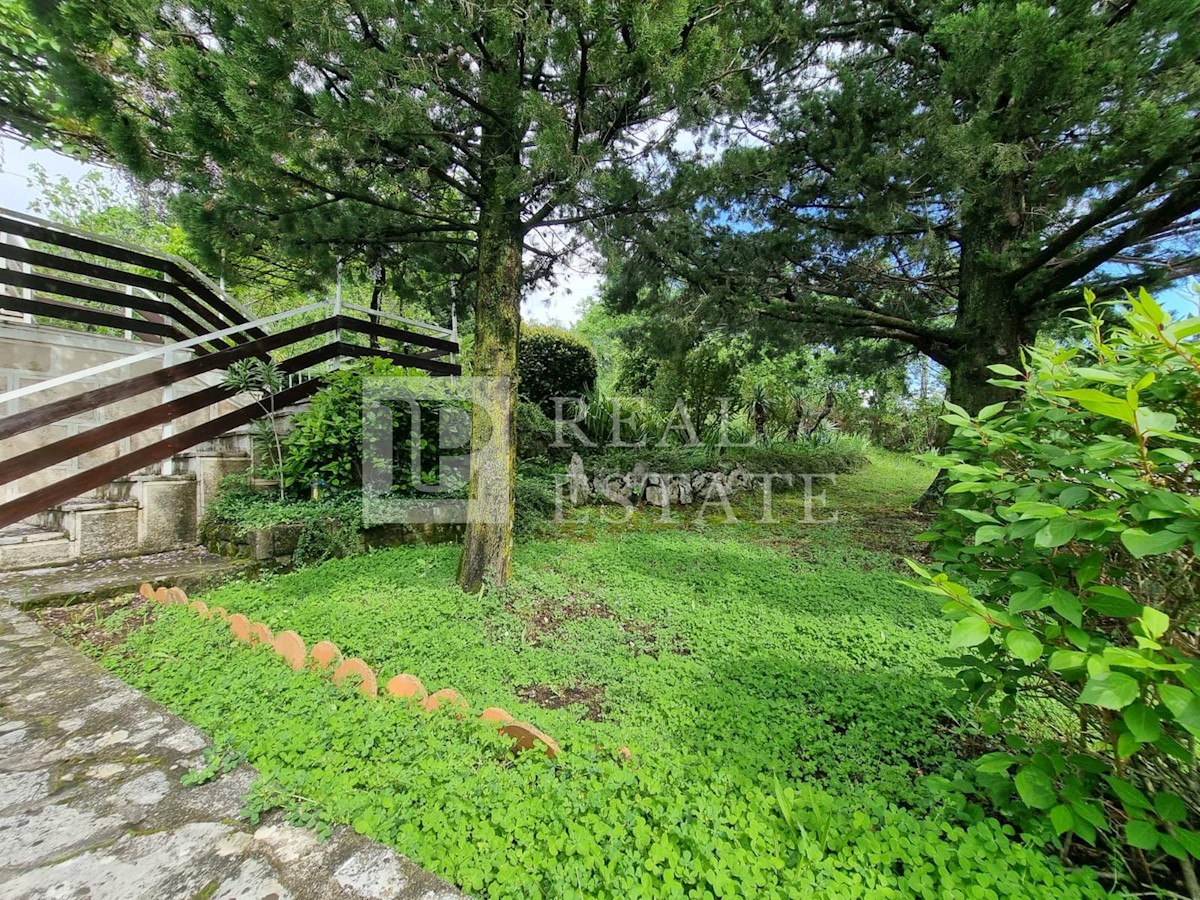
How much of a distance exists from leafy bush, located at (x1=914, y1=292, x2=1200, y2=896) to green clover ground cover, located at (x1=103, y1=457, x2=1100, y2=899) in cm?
22

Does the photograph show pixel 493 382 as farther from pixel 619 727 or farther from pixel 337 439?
pixel 619 727

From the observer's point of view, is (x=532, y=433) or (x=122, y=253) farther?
(x=532, y=433)

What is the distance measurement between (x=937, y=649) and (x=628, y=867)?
2110mm

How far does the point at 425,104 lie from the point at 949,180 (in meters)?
3.48

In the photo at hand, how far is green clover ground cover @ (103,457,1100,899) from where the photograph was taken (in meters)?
1.17

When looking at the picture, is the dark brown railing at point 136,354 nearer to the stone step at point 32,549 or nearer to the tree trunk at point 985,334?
the stone step at point 32,549

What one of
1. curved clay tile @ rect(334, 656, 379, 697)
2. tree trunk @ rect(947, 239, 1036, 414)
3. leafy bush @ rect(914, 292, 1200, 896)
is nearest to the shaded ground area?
curved clay tile @ rect(334, 656, 379, 697)

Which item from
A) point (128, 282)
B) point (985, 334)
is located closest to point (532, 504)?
point (128, 282)

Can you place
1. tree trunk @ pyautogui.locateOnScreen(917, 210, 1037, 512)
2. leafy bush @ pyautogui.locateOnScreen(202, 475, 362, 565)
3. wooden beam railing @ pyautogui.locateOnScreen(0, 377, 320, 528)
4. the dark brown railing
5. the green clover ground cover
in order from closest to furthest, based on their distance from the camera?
the green clover ground cover, wooden beam railing @ pyautogui.locateOnScreen(0, 377, 320, 528), the dark brown railing, leafy bush @ pyautogui.locateOnScreen(202, 475, 362, 565), tree trunk @ pyautogui.locateOnScreen(917, 210, 1037, 512)

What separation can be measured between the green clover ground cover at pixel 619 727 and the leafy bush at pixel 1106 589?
0.71 feet

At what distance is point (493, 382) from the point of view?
2994 millimetres

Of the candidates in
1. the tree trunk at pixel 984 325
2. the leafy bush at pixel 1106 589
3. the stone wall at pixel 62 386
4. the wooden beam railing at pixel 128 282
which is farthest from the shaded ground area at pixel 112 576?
the tree trunk at pixel 984 325

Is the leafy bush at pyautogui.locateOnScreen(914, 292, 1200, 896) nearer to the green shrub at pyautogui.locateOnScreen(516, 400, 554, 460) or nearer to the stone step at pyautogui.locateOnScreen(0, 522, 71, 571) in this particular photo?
the stone step at pyautogui.locateOnScreen(0, 522, 71, 571)

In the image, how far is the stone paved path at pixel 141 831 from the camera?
3.25ft
